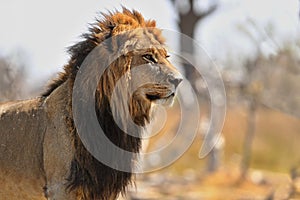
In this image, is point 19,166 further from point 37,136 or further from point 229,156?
point 229,156

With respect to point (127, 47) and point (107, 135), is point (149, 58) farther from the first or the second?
point (107, 135)

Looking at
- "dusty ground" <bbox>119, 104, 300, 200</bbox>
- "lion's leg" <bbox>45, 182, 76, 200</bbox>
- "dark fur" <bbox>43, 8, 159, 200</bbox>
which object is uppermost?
"dark fur" <bbox>43, 8, 159, 200</bbox>

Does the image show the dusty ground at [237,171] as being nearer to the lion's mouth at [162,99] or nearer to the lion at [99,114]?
the lion at [99,114]

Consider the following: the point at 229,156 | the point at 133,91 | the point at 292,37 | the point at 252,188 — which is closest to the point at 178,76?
the point at 133,91

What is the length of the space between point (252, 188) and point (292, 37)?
5510 millimetres

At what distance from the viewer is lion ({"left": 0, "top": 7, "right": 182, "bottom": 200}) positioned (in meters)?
6.42

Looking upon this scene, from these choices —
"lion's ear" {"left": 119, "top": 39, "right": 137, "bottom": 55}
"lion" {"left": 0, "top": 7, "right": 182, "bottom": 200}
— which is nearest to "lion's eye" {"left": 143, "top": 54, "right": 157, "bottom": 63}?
"lion" {"left": 0, "top": 7, "right": 182, "bottom": 200}

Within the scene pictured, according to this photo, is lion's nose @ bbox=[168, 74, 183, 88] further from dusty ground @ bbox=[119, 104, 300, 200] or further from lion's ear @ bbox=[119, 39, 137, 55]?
dusty ground @ bbox=[119, 104, 300, 200]

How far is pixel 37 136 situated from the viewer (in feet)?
22.3

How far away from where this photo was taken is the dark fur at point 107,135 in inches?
256

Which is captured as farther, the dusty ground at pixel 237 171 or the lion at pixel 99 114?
the dusty ground at pixel 237 171

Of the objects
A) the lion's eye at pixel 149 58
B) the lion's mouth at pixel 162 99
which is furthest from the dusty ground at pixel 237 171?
the lion's eye at pixel 149 58

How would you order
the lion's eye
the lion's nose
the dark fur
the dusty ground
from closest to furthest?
the lion's nose → the lion's eye → the dark fur → the dusty ground

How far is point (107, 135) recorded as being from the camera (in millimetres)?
6566
